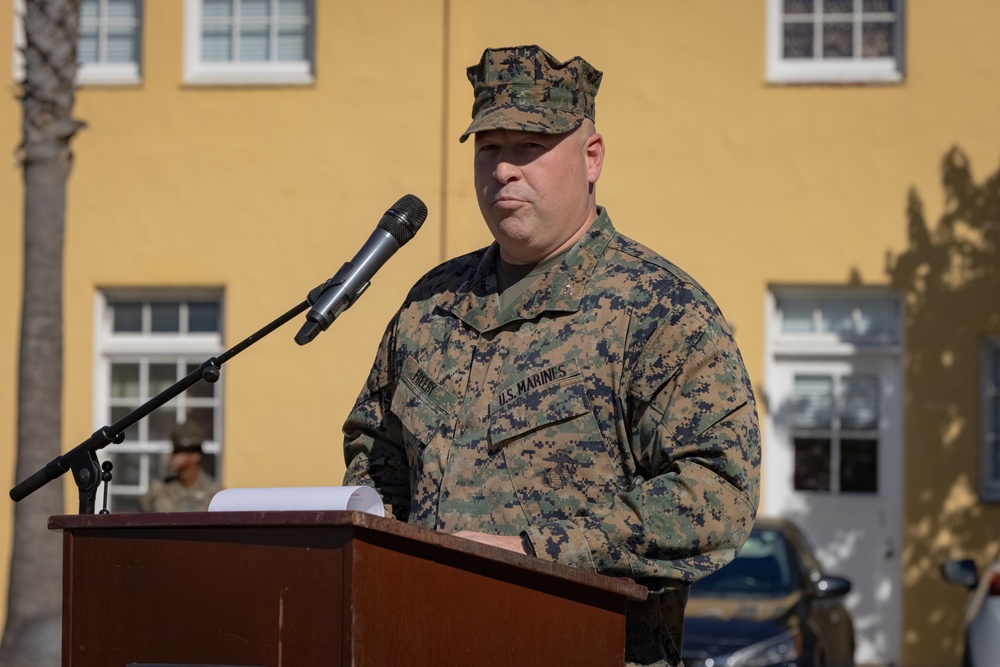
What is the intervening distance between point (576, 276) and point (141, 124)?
11028 millimetres

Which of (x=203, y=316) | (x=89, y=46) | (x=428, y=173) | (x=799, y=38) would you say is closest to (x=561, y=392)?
(x=428, y=173)

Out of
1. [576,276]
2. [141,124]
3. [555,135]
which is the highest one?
[141,124]

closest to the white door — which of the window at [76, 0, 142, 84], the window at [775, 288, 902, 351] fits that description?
the window at [775, 288, 902, 351]

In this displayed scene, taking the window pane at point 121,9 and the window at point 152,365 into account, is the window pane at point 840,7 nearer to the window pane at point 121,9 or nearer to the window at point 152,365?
the window at point 152,365

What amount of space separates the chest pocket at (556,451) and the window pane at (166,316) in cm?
1124

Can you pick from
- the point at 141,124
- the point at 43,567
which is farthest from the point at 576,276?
the point at 141,124

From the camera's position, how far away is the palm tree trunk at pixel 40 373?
427 inches

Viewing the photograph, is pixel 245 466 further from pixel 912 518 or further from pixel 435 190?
pixel 912 518

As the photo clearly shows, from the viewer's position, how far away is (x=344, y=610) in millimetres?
2711

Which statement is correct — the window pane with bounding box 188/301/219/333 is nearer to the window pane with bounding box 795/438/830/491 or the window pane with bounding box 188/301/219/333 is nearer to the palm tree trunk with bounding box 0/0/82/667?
the palm tree trunk with bounding box 0/0/82/667

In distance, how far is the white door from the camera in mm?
13664

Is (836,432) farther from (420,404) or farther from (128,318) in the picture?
(420,404)

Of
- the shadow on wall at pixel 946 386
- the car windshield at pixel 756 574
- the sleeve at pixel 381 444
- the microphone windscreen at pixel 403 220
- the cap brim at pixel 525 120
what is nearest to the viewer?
the cap brim at pixel 525 120

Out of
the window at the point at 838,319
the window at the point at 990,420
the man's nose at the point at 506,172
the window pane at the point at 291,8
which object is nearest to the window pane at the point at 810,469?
the window at the point at 838,319
